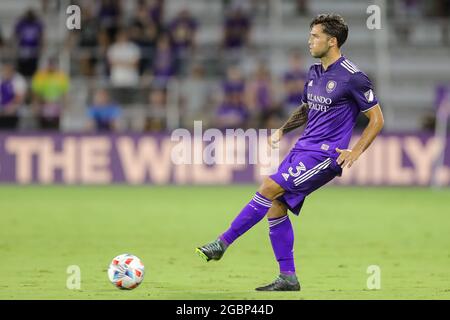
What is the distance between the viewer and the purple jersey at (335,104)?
870 cm

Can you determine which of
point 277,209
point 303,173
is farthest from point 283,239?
point 303,173

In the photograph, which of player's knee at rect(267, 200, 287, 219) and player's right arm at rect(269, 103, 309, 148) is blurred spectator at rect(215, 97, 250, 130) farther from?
player's knee at rect(267, 200, 287, 219)

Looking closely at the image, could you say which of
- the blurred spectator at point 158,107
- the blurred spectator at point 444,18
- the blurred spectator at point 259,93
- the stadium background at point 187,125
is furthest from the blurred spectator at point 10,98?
the blurred spectator at point 444,18

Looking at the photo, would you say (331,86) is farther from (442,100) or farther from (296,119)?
(442,100)

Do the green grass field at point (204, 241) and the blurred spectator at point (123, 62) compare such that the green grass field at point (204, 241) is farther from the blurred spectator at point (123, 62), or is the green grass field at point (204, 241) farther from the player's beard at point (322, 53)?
the blurred spectator at point (123, 62)

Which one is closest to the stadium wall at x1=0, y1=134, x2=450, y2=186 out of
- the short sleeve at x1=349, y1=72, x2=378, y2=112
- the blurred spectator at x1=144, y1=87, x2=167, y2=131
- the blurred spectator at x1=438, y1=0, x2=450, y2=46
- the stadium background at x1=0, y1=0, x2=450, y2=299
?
the stadium background at x1=0, y1=0, x2=450, y2=299

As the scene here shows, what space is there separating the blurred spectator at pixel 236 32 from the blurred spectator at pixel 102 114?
3.74m

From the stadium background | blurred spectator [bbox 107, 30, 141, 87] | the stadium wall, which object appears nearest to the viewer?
the stadium background

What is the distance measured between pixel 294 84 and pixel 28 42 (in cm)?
622

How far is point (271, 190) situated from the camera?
8789 millimetres

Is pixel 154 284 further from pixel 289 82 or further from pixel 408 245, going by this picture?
pixel 289 82

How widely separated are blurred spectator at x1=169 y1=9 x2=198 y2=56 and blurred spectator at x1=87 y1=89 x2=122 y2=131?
7.85 ft

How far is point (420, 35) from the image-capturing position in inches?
1056

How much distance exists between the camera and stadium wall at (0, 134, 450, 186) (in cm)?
2150
